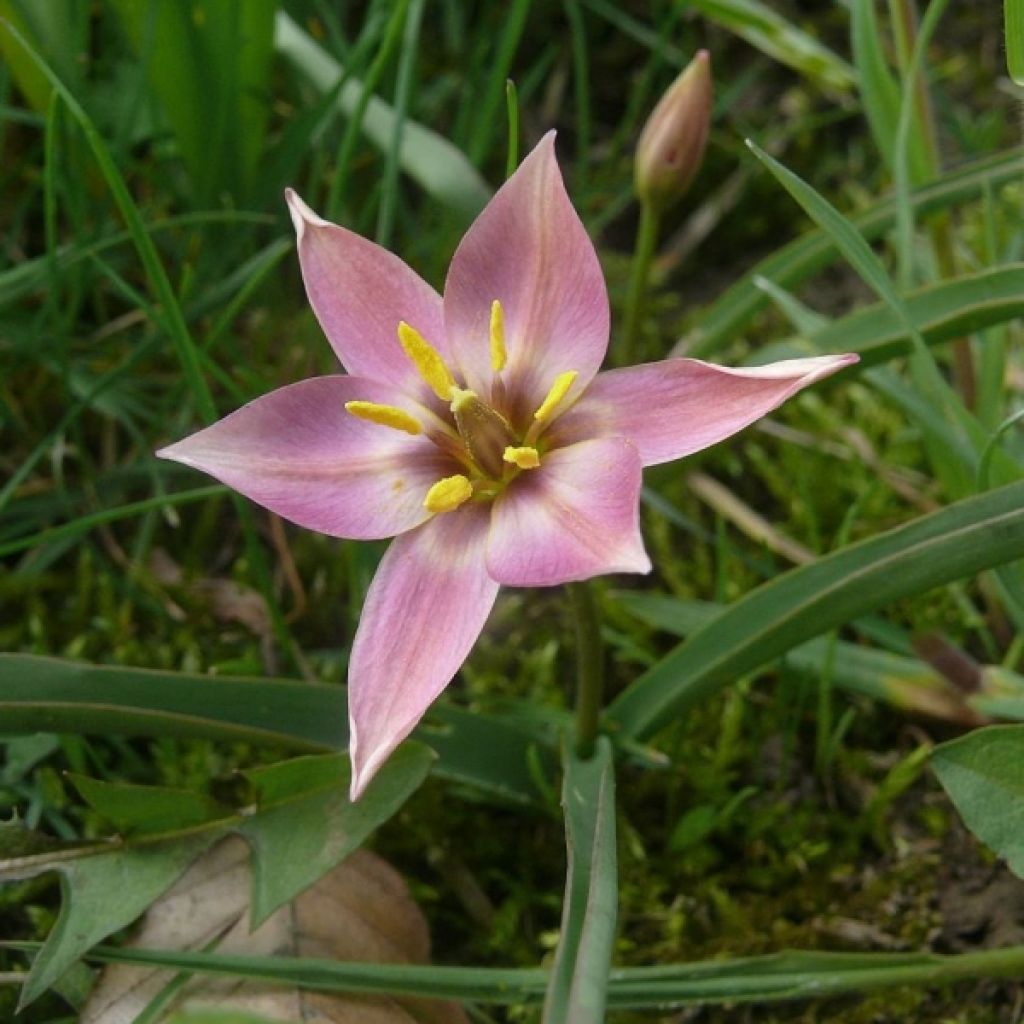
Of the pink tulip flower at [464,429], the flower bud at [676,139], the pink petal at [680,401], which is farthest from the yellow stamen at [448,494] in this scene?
the flower bud at [676,139]

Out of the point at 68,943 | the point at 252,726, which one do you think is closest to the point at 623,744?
the point at 252,726

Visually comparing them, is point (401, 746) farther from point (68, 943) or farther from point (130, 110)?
point (130, 110)

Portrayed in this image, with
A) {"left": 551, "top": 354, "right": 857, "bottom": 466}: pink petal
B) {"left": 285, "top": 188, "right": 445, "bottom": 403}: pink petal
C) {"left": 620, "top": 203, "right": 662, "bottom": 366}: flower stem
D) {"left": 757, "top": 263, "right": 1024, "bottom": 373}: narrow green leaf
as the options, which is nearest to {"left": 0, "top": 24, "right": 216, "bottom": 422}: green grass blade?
{"left": 285, "top": 188, "right": 445, "bottom": 403}: pink petal

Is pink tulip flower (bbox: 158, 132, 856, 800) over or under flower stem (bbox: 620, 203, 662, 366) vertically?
under

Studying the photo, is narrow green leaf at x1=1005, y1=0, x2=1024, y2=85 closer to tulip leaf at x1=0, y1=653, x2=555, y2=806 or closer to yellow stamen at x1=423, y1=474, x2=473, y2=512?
yellow stamen at x1=423, y1=474, x2=473, y2=512

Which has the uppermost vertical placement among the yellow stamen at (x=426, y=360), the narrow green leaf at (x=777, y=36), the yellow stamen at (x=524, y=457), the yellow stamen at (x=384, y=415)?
the narrow green leaf at (x=777, y=36)

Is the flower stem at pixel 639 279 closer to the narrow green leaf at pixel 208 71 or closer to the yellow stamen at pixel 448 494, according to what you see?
the yellow stamen at pixel 448 494
